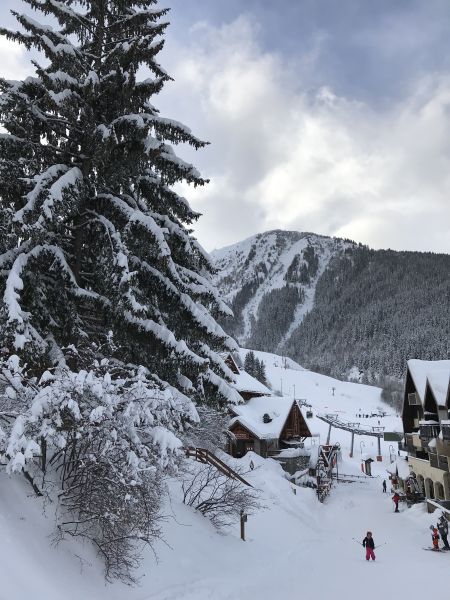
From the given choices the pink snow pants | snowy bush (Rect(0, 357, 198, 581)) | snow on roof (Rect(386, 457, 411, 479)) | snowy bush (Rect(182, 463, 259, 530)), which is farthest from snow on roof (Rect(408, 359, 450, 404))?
snowy bush (Rect(0, 357, 198, 581))

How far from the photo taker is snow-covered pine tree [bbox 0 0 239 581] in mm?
8914

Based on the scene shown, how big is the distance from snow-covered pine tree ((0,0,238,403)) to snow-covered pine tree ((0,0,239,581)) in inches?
1.9

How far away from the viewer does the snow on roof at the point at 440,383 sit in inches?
1237

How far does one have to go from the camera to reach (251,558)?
1516cm

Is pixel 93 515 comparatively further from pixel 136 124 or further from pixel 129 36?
pixel 129 36

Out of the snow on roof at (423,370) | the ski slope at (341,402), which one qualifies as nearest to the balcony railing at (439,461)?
the snow on roof at (423,370)

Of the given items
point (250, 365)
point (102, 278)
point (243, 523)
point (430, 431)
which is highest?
point (250, 365)

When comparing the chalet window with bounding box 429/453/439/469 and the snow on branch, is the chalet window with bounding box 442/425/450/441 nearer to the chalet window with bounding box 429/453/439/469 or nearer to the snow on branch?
the chalet window with bounding box 429/453/439/469

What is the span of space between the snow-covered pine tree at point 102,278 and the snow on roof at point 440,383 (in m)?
23.1

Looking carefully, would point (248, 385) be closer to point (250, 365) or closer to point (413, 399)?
point (413, 399)

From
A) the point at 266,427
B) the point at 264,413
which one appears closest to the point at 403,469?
the point at 266,427

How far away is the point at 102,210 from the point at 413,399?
3275cm

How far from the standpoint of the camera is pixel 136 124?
40.8 ft

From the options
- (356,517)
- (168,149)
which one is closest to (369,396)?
(356,517)
